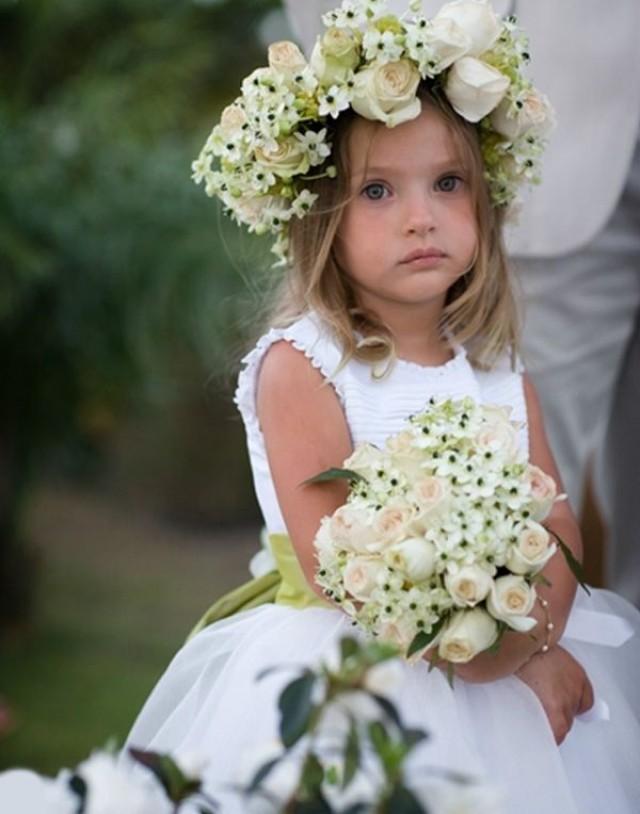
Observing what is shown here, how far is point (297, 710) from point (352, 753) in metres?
0.06

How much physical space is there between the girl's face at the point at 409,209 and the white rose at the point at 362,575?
0.50 meters

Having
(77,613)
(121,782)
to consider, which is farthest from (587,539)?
(121,782)

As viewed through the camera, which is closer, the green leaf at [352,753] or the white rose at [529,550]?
the green leaf at [352,753]

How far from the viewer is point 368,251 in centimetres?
239

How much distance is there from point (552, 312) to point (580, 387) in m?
0.19

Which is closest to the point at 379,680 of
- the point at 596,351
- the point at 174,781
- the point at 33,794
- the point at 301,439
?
the point at 174,781

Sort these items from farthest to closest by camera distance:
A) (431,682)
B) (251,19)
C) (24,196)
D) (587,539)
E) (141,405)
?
(251,19)
(141,405)
(24,196)
(587,539)
(431,682)

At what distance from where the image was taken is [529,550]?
208 centimetres

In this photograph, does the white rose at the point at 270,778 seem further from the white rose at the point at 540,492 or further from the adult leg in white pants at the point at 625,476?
the adult leg in white pants at the point at 625,476

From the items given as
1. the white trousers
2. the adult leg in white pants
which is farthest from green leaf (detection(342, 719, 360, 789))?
the adult leg in white pants

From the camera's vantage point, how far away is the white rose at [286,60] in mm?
2346

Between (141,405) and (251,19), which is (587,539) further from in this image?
(251,19)

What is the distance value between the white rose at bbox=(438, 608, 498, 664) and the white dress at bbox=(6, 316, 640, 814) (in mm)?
124

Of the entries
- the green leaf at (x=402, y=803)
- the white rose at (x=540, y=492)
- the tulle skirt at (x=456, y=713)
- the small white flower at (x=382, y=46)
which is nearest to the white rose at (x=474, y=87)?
the small white flower at (x=382, y=46)
